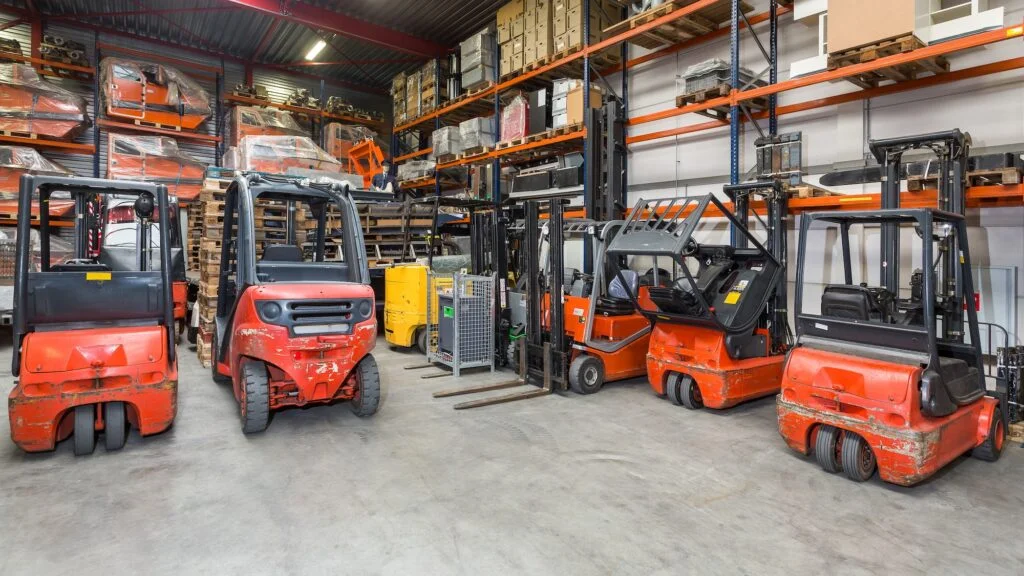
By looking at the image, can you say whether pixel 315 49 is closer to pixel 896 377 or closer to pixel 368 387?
pixel 368 387

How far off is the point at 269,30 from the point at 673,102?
10230 millimetres

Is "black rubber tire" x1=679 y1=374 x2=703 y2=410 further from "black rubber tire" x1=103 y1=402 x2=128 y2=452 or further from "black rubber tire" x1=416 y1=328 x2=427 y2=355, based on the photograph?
"black rubber tire" x1=103 y1=402 x2=128 y2=452

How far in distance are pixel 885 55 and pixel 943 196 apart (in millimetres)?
1913

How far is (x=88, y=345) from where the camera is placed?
398 cm

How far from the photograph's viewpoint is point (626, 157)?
385 inches

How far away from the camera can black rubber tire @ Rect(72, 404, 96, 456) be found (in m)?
4.09

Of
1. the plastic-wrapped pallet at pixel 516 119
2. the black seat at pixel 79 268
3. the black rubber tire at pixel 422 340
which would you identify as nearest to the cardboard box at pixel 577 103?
the plastic-wrapped pallet at pixel 516 119

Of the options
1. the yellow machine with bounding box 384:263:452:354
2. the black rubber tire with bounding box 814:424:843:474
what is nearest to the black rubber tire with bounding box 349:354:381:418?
the yellow machine with bounding box 384:263:452:354

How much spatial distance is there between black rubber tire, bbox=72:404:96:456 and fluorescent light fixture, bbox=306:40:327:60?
12.5 metres

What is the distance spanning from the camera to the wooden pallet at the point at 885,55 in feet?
18.3

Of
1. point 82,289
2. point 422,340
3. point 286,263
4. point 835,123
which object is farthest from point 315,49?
point 835,123

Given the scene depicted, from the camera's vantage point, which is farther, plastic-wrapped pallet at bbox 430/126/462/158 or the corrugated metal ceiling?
plastic-wrapped pallet at bbox 430/126/462/158

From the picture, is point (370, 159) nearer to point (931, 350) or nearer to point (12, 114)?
point (12, 114)

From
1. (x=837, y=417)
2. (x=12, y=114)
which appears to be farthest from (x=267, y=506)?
(x=12, y=114)
